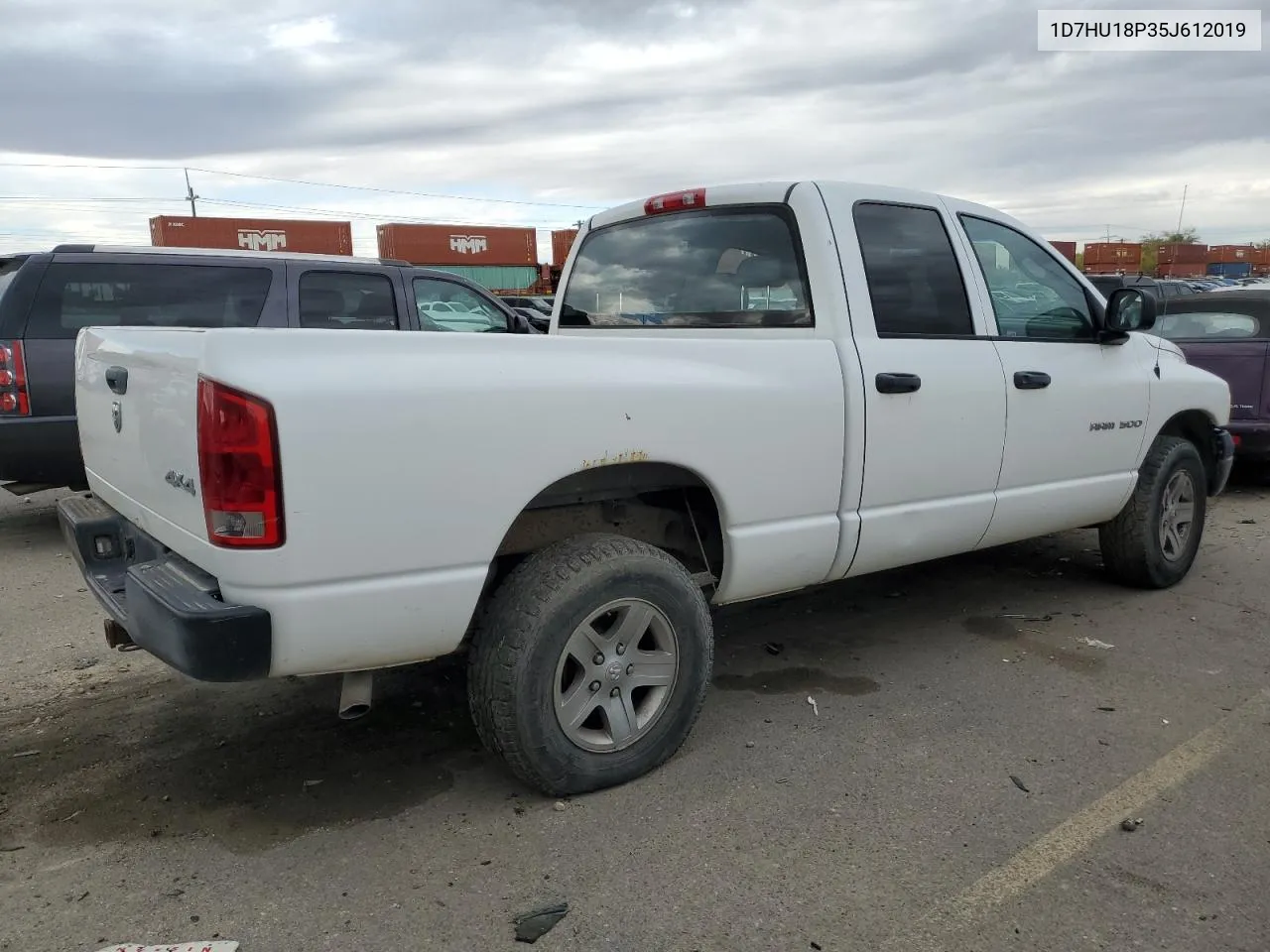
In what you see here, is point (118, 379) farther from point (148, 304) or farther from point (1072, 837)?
point (148, 304)

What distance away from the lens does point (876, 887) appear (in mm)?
2553

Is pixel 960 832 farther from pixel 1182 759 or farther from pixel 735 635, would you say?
pixel 735 635

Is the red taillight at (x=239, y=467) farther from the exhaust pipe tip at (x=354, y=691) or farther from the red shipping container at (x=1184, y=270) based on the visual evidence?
Answer: the red shipping container at (x=1184, y=270)

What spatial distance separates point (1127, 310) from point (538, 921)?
3.81 m

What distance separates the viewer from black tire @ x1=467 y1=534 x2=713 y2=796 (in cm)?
279

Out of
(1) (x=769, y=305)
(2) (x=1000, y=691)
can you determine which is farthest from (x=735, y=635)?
(1) (x=769, y=305)

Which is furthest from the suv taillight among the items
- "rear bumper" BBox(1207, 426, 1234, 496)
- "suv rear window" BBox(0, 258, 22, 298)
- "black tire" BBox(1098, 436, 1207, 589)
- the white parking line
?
"rear bumper" BBox(1207, 426, 1234, 496)

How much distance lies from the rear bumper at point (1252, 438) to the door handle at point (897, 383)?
18.4 feet

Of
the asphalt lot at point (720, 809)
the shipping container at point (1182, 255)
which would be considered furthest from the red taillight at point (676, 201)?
the shipping container at point (1182, 255)

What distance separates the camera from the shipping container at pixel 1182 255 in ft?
201

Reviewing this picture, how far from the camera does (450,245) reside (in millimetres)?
38062

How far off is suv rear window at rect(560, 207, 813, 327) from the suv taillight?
372 centimetres

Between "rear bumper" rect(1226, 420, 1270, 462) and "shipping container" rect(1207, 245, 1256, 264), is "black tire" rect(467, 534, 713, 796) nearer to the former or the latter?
"rear bumper" rect(1226, 420, 1270, 462)

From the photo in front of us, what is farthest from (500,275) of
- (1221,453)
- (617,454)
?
(617,454)
